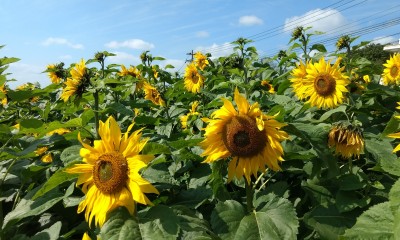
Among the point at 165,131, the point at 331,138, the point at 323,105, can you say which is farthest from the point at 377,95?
the point at 165,131

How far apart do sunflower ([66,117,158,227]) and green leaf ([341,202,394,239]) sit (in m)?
0.90

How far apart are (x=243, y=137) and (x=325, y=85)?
7.25ft

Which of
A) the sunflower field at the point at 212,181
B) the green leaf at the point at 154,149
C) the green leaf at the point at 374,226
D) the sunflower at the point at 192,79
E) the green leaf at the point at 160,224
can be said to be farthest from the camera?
the sunflower at the point at 192,79

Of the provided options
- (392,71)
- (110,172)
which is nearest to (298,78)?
(392,71)

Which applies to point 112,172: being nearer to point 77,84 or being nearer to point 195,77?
point 77,84

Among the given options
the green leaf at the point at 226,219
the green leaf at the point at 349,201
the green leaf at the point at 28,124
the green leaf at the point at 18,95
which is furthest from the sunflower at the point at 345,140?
the green leaf at the point at 18,95

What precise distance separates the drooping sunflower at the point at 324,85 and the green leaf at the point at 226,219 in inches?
83.9

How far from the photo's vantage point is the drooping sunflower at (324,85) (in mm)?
4047

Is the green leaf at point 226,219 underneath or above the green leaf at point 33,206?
underneath

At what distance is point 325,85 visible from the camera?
4.16m

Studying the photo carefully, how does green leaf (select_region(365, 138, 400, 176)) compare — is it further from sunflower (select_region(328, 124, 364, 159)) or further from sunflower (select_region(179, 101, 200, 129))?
sunflower (select_region(179, 101, 200, 129))

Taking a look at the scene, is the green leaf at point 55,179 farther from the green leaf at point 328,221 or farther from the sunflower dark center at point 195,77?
the sunflower dark center at point 195,77

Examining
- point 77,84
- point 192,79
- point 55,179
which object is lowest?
point 55,179

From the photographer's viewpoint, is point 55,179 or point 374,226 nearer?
point 374,226
